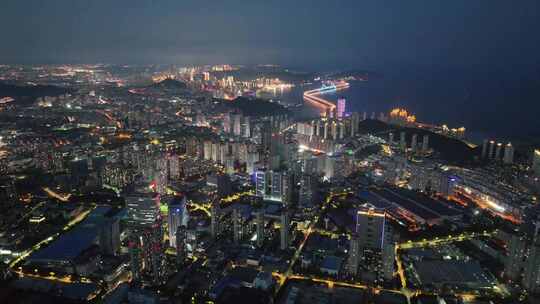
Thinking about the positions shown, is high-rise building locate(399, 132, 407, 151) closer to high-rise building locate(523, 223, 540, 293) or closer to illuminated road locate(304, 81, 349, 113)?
illuminated road locate(304, 81, 349, 113)

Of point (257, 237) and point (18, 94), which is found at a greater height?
point (18, 94)

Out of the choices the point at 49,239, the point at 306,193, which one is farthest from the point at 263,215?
the point at 49,239

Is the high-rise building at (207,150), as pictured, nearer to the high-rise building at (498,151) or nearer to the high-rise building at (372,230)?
the high-rise building at (372,230)

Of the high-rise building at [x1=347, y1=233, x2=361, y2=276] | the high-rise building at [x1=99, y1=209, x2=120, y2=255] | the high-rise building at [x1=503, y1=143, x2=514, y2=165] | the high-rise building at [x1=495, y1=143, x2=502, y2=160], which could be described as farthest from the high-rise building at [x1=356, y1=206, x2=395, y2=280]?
the high-rise building at [x1=495, y1=143, x2=502, y2=160]

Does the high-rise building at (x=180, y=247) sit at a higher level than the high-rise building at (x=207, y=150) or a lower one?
lower

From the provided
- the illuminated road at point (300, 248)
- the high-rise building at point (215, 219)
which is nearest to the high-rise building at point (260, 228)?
the illuminated road at point (300, 248)

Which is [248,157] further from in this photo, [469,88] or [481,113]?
[469,88]

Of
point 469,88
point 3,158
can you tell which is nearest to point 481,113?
point 469,88
